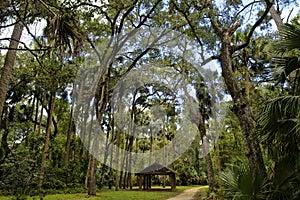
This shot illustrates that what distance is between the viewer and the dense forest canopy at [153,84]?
4570mm

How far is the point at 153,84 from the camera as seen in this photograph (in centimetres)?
1808

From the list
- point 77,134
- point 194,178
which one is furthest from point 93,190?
point 194,178

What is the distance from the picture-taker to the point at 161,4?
10820mm

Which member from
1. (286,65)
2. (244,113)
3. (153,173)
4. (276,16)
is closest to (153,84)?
(153,173)

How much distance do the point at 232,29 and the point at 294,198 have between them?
6057mm

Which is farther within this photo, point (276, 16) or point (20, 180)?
point (276, 16)

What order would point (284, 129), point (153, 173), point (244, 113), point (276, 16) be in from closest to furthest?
point (284, 129), point (244, 113), point (276, 16), point (153, 173)

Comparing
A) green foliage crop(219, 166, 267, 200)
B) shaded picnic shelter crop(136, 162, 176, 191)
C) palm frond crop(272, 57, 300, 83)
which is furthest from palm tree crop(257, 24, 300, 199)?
shaded picnic shelter crop(136, 162, 176, 191)

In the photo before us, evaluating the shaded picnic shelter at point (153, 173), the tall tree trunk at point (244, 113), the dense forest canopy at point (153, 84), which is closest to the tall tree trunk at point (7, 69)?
the dense forest canopy at point (153, 84)

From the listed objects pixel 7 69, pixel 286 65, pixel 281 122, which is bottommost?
pixel 281 122

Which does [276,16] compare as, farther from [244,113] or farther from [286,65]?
[286,65]

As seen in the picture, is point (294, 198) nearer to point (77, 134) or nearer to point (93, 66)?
point (93, 66)

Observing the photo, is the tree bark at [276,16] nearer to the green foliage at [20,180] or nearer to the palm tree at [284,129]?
the palm tree at [284,129]

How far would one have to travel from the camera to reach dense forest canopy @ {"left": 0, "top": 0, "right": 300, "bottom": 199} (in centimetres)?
457
